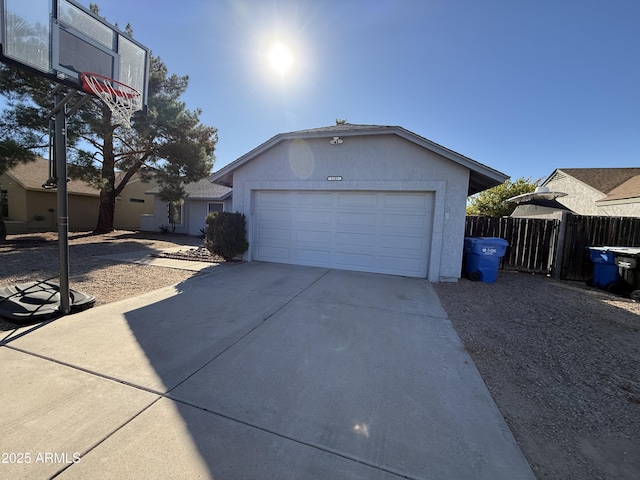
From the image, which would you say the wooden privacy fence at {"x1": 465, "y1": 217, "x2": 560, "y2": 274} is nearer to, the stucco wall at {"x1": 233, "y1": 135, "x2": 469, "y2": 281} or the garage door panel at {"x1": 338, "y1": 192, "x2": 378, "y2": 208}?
the stucco wall at {"x1": 233, "y1": 135, "x2": 469, "y2": 281}

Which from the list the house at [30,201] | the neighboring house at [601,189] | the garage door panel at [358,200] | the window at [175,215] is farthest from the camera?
the window at [175,215]

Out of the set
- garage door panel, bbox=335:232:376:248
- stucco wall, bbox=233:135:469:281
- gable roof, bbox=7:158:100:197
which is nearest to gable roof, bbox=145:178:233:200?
gable roof, bbox=7:158:100:197

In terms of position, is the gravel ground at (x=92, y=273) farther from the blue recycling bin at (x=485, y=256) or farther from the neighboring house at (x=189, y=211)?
the neighboring house at (x=189, y=211)

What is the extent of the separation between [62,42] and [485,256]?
9558mm

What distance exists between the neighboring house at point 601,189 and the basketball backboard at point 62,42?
62.1ft

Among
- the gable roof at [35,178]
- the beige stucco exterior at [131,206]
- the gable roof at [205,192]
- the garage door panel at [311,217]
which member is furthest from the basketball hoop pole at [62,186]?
the beige stucco exterior at [131,206]

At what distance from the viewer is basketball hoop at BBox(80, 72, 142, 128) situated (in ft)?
13.7

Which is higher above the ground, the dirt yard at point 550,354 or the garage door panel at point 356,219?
the garage door panel at point 356,219

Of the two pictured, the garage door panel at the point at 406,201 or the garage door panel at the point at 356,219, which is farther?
the garage door panel at the point at 356,219

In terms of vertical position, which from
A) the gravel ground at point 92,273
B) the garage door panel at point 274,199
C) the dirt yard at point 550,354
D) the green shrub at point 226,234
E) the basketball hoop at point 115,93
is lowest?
the gravel ground at point 92,273

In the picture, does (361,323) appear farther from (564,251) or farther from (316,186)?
(564,251)

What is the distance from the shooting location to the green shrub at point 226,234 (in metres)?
8.50

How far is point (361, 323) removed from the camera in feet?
14.0

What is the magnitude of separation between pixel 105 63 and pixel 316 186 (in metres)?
5.21
